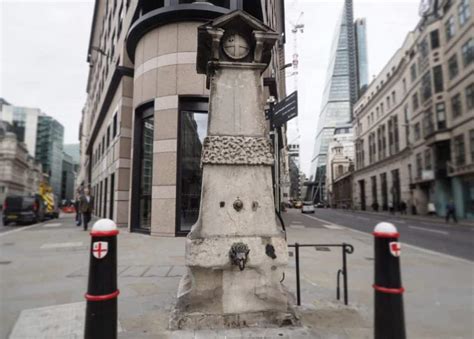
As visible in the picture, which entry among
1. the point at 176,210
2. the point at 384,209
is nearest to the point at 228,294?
the point at 176,210

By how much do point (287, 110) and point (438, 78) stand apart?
34.6 meters

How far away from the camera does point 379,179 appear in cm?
5706

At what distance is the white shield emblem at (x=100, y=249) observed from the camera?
2373 mm

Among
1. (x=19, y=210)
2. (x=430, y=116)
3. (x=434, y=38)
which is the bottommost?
(x=19, y=210)

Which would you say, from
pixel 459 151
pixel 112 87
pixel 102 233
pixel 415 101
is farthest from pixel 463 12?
pixel 102 233

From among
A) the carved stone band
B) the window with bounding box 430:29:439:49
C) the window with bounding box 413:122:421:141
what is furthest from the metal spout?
the window with bounding box 413:122:421:141

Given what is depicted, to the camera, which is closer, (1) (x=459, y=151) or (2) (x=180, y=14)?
(2) (x=180, y=14)

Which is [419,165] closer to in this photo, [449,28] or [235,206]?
[449,28]

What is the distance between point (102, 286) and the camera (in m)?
2.33

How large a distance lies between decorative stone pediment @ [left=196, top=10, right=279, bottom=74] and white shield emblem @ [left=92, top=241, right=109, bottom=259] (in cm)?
276

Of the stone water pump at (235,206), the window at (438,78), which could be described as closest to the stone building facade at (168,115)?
the stone water pump at (235,206)

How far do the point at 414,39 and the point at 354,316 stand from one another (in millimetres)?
48609

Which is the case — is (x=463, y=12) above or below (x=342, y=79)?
below

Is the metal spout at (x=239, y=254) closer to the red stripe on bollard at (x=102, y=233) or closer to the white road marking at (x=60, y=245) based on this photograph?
the red stripe on bollard at (x=102, y=233)
